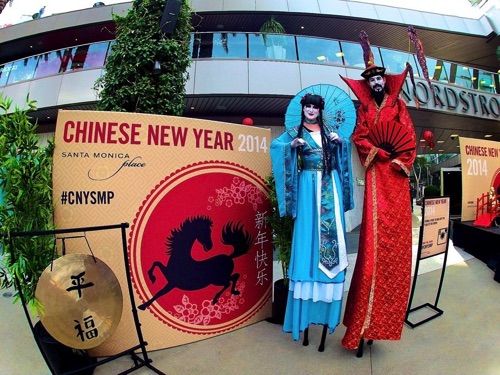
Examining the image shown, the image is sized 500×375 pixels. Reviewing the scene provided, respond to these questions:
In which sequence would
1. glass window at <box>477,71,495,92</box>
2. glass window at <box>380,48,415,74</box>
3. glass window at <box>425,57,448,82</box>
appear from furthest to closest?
1. glass window at <box>477,71,495,92</box>
2. glass window at <box>425,57,448,82</box>
3. glass window at <box>380,48,415,74</box>

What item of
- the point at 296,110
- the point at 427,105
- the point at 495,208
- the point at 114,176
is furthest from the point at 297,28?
the point at 114,176

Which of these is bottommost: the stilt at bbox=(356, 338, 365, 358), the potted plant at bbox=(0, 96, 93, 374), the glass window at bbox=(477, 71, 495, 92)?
the stilt at bbox=(356, 338, 365, 358)

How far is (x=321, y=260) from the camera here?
7.51 ft

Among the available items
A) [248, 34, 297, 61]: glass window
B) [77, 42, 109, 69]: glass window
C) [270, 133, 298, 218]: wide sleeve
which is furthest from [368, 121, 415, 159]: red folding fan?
[77, 42, 109, 69]: glass window

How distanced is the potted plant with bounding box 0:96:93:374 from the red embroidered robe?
6.70 ft

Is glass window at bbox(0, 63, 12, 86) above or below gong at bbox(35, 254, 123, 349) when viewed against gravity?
above

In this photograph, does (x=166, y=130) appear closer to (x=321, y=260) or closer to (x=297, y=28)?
(x=321, y=260)

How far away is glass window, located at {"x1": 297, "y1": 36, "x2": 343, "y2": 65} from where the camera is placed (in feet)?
27.5

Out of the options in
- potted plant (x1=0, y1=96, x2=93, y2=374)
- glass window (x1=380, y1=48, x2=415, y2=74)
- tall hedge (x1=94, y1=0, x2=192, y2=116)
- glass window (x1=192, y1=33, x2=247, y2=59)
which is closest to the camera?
potted plant (x1=0, y1=96, x2=93, y2=374)

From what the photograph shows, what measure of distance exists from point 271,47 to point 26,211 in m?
7.70

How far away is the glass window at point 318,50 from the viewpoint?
838 centimetres

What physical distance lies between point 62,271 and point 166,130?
126 centimetres

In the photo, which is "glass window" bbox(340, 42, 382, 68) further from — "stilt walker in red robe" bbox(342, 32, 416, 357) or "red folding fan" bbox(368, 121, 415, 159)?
"red folding fan" bbox(368, 121, 415, 159)

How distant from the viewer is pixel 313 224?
235 centimetres
